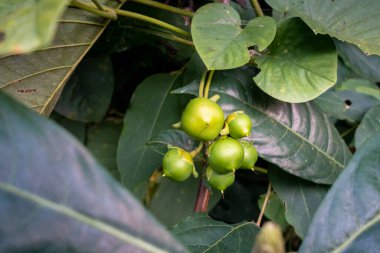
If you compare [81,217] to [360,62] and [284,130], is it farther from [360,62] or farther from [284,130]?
[360,62]

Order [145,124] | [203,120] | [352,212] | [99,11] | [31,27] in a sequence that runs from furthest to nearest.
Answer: [145,124]
[99,11]
[203,120]
[352,212]
[31,27]

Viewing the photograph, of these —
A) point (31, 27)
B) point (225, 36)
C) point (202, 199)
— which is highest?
point (31, 27)

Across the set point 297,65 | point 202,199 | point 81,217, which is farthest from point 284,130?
point 81,217

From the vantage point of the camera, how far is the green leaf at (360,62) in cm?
146

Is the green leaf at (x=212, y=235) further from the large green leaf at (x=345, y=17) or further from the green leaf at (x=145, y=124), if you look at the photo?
the large green leaf at (x=345, y=17)

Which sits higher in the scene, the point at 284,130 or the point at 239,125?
the point at 239,125

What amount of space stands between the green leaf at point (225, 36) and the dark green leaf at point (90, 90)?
1.73 feet

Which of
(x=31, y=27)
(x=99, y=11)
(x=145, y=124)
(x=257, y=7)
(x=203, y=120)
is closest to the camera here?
(x=31, y=27)

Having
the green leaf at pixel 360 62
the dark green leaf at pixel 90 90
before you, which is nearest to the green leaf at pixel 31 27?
the dark green leaf at pixel 90 90

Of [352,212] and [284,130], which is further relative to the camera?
[284,130]

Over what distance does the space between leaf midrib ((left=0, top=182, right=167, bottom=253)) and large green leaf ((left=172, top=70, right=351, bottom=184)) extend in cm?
48

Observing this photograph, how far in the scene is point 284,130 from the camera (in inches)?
40.1

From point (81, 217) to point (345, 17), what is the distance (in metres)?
0.80

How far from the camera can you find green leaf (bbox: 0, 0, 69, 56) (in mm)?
444
